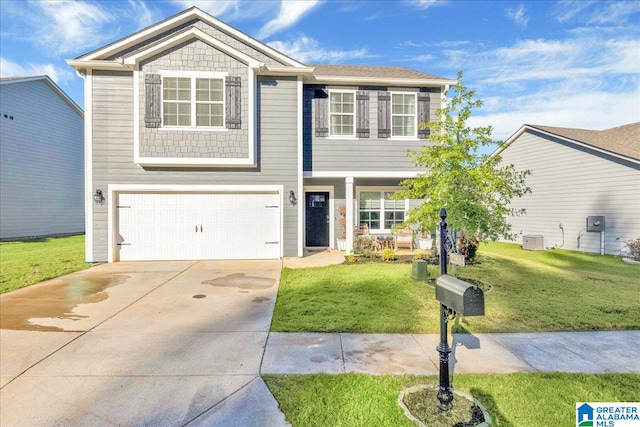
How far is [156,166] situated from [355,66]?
887 cm

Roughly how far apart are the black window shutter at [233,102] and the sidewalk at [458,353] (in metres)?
7.05

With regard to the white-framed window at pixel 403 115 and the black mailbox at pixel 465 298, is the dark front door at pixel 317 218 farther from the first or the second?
the black mailbox at pixel 465 298

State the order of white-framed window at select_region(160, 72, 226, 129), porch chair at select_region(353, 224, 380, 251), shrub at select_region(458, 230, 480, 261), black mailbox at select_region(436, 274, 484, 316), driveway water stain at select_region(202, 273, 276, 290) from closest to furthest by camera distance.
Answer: black mailbox at select_region(436, 274, 484, 316)
driveway water stain at select_region(202, 273, 276, 290)
shrub at select_region(458, 230, 480, 261)
white-framed window at select_region(160, 72, 226, 129)
porch chair at select_region(353, 224, 380, 251)

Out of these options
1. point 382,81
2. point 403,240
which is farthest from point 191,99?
point 403,240

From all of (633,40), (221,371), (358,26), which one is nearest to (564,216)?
(633,40)

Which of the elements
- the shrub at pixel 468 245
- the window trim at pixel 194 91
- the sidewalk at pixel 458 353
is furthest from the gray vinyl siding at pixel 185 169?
the sidewalk at pixel 458 353

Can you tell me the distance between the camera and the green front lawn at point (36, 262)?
23.2 ft

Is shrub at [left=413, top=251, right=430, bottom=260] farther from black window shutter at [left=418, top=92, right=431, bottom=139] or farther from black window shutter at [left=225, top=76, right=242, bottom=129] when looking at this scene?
black window shutter at [left=225, top=76, right=242, bottom=129]

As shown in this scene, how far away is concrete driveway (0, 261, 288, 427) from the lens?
253cm

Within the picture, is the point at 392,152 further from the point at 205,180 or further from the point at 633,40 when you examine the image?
the point at 633,40

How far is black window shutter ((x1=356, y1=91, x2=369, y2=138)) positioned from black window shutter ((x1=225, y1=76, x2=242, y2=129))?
384cm

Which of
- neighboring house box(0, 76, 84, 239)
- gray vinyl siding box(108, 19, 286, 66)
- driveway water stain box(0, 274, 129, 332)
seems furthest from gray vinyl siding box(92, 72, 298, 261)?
neighboring house box(0, 76, 84, 239)

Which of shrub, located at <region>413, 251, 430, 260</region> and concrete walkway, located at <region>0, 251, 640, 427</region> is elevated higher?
shrub, located at <region>413, 251, 430, 260</region>
